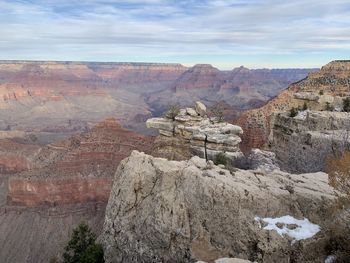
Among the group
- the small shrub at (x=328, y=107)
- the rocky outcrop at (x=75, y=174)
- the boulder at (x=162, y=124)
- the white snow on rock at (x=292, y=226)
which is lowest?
the rocky outcrop at (x=75, y=174)

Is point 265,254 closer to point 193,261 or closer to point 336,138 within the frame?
point 193,261

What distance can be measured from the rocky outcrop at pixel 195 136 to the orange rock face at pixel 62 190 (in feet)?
56.4

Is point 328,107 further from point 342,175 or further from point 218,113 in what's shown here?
point 342,175

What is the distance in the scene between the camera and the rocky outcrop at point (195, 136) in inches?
1298

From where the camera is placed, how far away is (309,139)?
27.0 metres

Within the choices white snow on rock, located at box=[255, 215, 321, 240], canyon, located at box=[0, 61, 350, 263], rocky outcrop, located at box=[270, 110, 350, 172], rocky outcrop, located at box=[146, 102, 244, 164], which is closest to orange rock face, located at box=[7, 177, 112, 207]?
canyon, located at box=[0, 61, 350, 263]

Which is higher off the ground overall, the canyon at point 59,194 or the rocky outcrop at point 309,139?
the rocky outcrop at point 309,139

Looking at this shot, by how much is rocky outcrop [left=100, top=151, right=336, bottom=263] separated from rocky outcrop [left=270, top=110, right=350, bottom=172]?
6932mm

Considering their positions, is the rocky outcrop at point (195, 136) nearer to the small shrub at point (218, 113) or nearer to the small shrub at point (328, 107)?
the small shrub at point (218, 113)

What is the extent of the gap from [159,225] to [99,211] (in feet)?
110

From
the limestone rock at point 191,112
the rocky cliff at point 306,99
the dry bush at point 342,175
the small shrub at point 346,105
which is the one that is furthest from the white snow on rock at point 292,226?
the rocky cliff at point 306,99

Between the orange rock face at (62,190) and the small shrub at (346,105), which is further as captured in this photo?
the orange rock face at (62,190)

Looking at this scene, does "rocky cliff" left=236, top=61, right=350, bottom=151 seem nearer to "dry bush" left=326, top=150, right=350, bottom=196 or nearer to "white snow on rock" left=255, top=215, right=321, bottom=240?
"dry bush" left=326, top=150, right=350, bottom=196

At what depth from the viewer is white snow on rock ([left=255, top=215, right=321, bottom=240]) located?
1482cm
